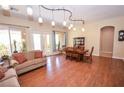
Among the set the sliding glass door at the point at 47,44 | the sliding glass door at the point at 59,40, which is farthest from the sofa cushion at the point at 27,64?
the sliding glass door at the point at 59,40

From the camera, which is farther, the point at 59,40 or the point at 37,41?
the point at 59,40

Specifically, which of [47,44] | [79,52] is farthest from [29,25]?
[79,52]

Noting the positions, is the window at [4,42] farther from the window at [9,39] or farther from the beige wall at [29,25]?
the beige wall at [29,25]

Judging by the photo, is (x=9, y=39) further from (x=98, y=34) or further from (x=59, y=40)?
(x=98, y=34)

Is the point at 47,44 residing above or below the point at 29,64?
above

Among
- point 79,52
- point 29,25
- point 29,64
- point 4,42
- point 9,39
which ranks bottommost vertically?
point 29,64

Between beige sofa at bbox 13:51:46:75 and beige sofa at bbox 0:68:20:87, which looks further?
beige sofa at bbox 13:51:46:75

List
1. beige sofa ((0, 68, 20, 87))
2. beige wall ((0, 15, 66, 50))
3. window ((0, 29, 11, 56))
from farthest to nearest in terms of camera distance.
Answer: beige wall ((0, 15, 66, 50)) < window ((0, 29, 11, 56)) < beige sofa ((0, 68, 20, 87))

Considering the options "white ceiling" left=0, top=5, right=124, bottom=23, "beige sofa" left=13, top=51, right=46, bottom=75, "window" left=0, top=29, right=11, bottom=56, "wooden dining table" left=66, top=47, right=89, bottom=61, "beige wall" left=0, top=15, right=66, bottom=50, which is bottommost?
"beige sofa" left=13, top=51, right=46, bottom=75

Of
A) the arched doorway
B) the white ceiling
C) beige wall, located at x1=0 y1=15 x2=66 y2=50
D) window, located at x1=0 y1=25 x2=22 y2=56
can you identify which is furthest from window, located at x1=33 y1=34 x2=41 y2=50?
the arched doorway

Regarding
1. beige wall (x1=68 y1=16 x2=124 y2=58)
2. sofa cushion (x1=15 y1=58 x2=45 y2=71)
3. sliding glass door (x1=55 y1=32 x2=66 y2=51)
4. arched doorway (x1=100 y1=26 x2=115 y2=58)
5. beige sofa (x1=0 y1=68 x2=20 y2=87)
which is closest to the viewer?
beige sofa (x1=0 y1=68 x2=20 y2=87)

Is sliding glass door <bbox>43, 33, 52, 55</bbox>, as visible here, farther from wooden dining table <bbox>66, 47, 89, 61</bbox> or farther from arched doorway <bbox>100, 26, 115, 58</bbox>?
arched doorway <bbox>100, 26, 115, 58</bbox>

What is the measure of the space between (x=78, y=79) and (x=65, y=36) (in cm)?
624
